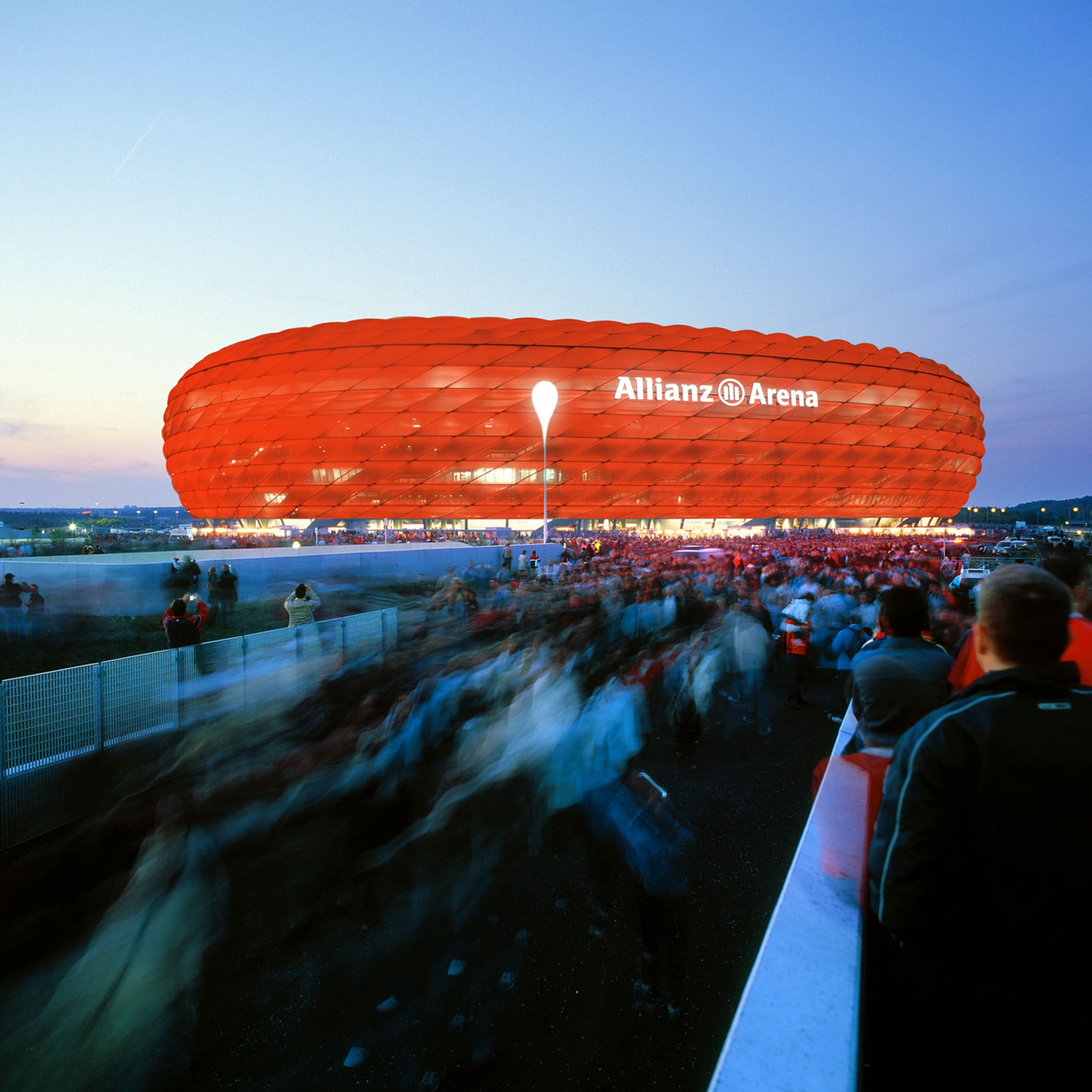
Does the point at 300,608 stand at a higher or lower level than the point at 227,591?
higher

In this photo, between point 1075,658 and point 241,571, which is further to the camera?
point 241,571

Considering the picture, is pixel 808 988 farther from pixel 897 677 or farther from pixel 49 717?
pixel 49 717

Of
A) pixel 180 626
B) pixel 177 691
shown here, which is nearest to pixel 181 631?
pixel 180 626

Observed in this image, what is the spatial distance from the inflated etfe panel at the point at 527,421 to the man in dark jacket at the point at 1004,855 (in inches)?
1738

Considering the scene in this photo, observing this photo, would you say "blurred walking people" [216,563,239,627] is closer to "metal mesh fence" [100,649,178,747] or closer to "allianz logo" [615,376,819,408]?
"metal mesh fence" [100,649,178,747]

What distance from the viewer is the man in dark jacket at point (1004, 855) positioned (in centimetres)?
124

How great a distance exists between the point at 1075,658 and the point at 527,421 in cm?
4319

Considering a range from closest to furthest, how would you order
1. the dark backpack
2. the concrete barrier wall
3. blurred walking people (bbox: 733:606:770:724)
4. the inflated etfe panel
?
blurred walking people (bbox: 733:606:770:724) < the dark backpack < the concrete barrier wall < the inflated etfe panel

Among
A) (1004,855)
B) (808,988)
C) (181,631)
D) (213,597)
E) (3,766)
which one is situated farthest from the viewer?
(213,597)

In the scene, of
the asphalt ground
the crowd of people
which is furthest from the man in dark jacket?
the asphalt ground

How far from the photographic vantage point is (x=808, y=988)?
1.65 meters

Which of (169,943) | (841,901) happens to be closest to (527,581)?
(169,943)

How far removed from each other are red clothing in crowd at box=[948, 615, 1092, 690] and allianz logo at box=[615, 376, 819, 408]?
4416 cm

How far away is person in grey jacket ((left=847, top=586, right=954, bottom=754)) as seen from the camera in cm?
269
